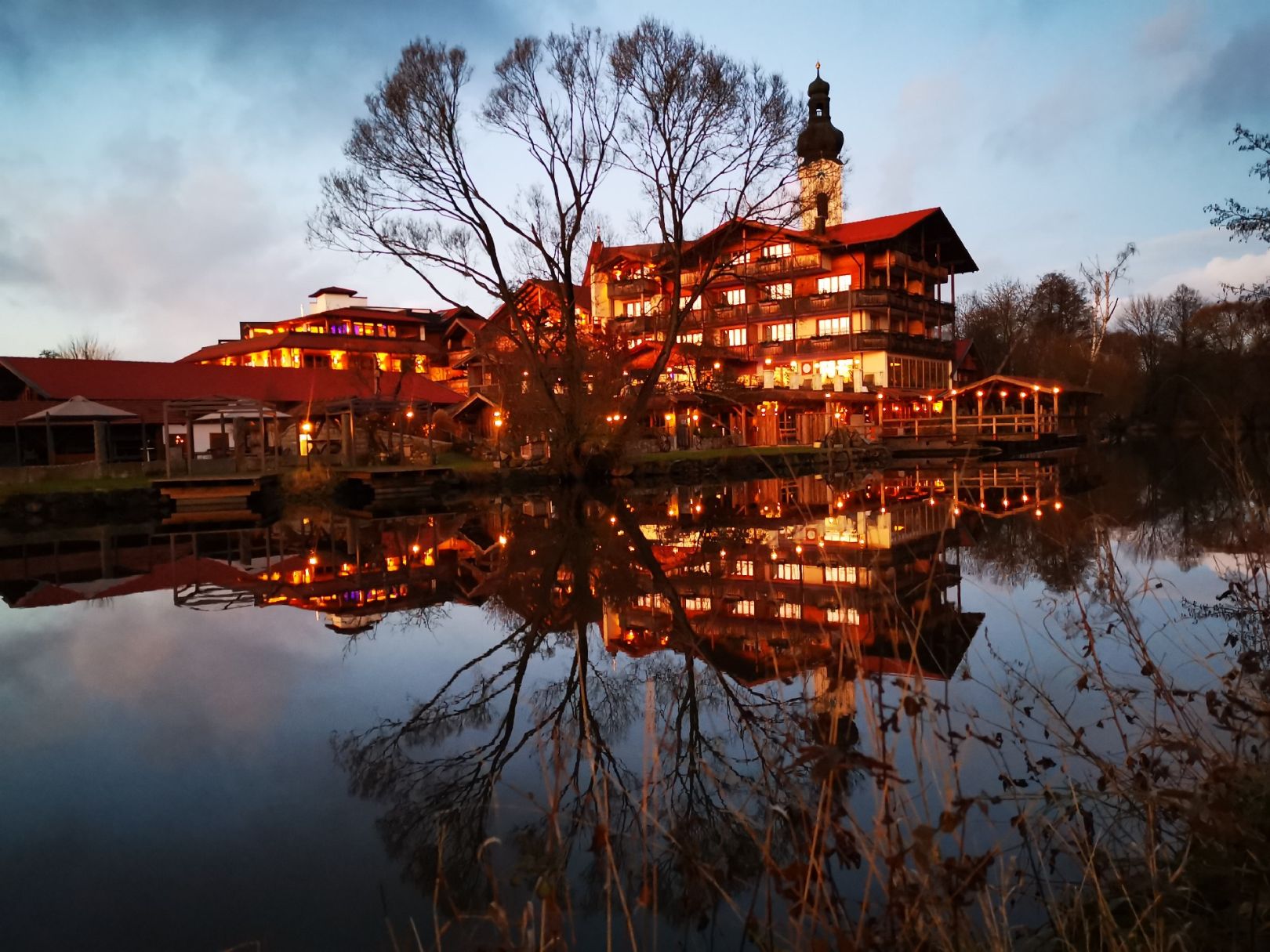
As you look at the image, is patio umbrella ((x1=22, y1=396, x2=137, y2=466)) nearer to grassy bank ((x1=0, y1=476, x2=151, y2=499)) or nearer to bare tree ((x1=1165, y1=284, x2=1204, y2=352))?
grassy bank ((x1=0, y1=476, x2=151, y2=499))

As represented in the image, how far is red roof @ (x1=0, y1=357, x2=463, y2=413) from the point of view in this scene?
35469 millimetres

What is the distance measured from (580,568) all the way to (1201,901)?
33.8ft

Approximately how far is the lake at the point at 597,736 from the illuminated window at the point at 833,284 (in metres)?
38.4

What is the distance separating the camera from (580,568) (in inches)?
512

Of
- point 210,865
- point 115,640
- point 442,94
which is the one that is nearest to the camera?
point 210,865

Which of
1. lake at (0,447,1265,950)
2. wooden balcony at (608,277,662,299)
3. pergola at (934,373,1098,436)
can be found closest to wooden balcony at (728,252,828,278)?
wooden balcony at (608,277,662,299)

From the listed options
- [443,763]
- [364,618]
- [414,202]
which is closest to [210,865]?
[443,763]

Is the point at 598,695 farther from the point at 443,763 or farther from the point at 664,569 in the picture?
the point at 664,569

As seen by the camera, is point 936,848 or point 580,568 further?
point 580,568

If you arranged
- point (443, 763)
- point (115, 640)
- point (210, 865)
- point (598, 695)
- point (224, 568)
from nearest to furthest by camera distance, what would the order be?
point (210, 865) < point (443, 763) < point (598, 695) < point (115, 640) < point (224, 568)

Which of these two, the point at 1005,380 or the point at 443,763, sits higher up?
the point at 1005,380

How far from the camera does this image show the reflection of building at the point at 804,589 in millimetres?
7156

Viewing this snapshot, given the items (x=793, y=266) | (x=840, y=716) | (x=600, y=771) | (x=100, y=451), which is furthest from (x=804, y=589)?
(x=793, y=266)

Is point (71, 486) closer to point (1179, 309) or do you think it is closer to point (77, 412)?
point (77, 412)
